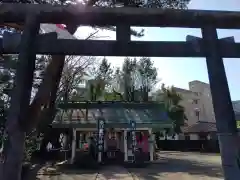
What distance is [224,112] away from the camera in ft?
10.4

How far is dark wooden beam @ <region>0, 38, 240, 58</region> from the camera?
358 centimetres

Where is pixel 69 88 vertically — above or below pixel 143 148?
above

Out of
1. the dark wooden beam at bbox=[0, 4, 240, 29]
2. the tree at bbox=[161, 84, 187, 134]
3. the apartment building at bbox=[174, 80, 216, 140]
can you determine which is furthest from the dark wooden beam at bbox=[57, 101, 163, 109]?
the apartment building at bbox=[174, 80, 216, 140]

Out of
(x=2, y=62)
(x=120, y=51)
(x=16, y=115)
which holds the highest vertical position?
(x=2, y=62)

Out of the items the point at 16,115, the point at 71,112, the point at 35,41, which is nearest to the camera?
the point at 16,115

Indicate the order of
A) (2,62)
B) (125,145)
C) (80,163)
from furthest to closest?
1. (125,145)
2. (80,163)
3. (2,62)

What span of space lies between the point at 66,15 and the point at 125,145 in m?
13.4

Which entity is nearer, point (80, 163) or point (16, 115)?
point (16, 115)

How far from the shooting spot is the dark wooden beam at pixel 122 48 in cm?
358

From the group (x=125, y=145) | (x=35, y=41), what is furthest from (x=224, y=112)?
(x=125, y=145)

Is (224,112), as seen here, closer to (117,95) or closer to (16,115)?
(16,115)

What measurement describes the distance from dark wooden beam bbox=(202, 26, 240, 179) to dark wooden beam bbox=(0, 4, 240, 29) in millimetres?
202

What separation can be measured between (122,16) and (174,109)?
31.3 m

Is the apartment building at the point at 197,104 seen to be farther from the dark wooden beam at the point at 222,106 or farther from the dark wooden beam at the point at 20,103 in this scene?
the dark wooden beam at the point at 20,103
